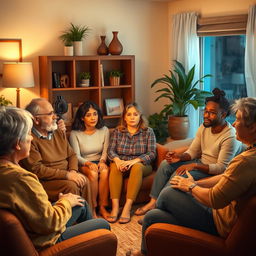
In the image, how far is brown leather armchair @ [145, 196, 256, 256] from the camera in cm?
202

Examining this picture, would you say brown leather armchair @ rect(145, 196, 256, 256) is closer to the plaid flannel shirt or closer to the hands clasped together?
the hands clasped together

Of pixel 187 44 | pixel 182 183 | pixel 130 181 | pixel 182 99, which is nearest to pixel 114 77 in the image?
pixel 182 99

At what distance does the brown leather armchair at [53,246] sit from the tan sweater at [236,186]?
61 centimetres

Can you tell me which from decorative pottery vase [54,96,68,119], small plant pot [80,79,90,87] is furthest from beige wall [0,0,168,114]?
decorative pottery vase [54,96,68,119]

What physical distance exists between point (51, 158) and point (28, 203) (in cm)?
164

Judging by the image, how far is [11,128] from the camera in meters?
1.92

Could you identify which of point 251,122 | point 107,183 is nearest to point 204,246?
point 251,122

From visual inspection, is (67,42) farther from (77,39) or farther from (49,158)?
(49,158)

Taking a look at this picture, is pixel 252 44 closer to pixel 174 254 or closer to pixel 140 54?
pixel 140 54

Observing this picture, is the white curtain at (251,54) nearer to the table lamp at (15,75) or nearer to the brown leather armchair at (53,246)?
the table lamp at (15,75)

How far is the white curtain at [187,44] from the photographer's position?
526 cm

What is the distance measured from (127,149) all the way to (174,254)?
1.88 m

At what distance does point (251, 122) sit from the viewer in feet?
7.25

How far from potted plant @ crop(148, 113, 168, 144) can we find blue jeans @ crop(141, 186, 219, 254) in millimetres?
2680
